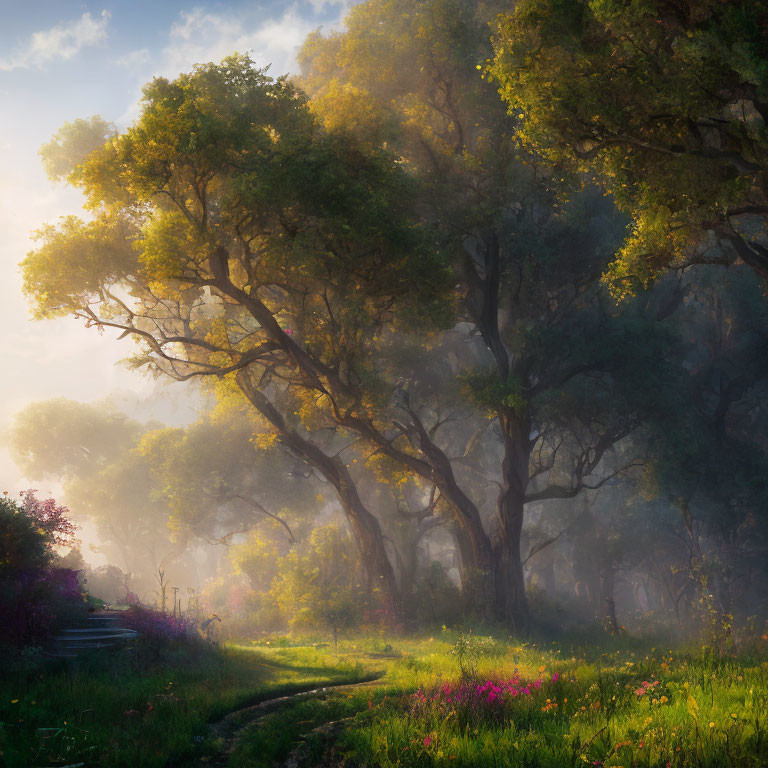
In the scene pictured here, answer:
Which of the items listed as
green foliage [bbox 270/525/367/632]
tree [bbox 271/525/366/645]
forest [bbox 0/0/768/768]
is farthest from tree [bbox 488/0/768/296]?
green foliage [bbox 270/525/367/632]

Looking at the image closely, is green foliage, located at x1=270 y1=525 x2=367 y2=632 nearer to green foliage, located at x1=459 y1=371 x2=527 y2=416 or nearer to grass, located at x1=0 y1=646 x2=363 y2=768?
green foliage, located at x1=459 y1=371 x2=527 y2=416

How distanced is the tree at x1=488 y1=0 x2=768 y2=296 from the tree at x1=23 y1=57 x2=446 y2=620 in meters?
5.69

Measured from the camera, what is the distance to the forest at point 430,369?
7535mm

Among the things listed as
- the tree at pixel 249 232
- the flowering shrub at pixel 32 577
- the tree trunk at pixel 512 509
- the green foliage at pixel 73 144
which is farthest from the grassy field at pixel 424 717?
the green foliage at pixel 73 144

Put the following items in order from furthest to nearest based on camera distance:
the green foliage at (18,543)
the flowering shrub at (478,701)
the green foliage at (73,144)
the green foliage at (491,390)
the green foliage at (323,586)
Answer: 1. the green foliage at (73,144)
2. the green foliage at (323,586)
3. the green foliage at (491,390)
4. the green foliage at (18,543)
5. the flowering shrub at (478,701)

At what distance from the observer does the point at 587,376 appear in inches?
968

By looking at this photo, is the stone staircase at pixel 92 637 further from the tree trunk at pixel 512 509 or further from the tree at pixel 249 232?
the tree trunk at pixel 512 509

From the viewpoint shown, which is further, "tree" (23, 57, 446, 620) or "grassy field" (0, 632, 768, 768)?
"tree" (23, 57, 446, 620)

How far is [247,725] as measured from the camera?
26.8ft

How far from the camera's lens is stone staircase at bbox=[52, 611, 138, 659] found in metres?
10.3

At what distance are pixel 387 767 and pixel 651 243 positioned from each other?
11.1 m

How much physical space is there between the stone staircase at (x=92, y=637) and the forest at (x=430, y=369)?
0.10 meters

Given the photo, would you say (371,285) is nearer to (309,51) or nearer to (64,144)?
(309,51)

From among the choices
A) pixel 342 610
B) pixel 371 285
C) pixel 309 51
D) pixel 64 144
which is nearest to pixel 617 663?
pixel 371 285
